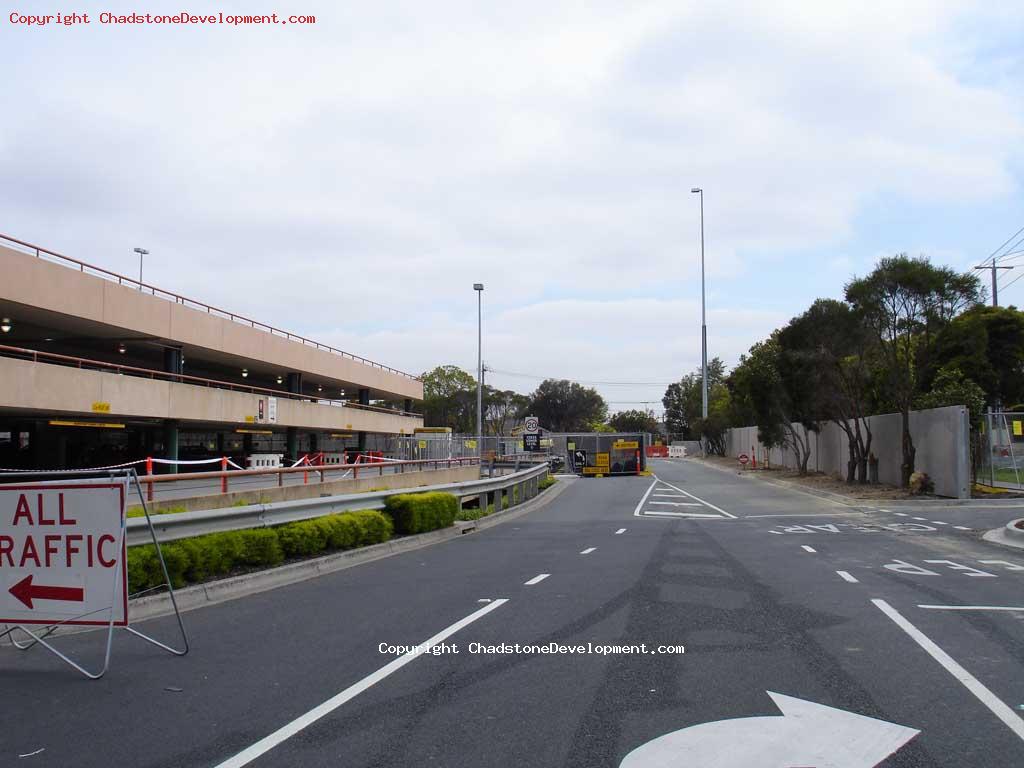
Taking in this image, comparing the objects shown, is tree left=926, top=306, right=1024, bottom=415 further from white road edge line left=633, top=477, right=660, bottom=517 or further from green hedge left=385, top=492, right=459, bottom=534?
green hedge left=385, top=492, right=459, bottom=534

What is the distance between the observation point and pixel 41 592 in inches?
277

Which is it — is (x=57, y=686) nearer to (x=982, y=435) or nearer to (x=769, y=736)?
(x=769, y=736)

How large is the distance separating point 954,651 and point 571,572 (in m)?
5.52

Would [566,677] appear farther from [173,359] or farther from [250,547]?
[173,359]

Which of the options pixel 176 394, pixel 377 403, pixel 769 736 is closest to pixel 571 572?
pixel 769 736

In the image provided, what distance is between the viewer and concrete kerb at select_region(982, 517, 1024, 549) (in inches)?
598

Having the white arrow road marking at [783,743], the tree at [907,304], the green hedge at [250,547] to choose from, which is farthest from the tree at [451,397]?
the white arrow road marking at [783,743]

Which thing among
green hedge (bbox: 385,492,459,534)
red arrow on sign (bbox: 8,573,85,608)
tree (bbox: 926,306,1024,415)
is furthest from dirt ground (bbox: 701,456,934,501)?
red arrow on sign (bbox: 8,573,85,608)

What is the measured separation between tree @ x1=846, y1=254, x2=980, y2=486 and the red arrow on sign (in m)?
27.5

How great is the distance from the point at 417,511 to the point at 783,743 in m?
11.6

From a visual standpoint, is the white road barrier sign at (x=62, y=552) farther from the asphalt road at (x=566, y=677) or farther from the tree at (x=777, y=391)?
the tree at (x=777, y=391)

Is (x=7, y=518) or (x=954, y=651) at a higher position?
(x=7, y=518)

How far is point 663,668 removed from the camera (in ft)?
22.0

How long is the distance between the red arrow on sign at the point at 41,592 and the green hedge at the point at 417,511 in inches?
361
